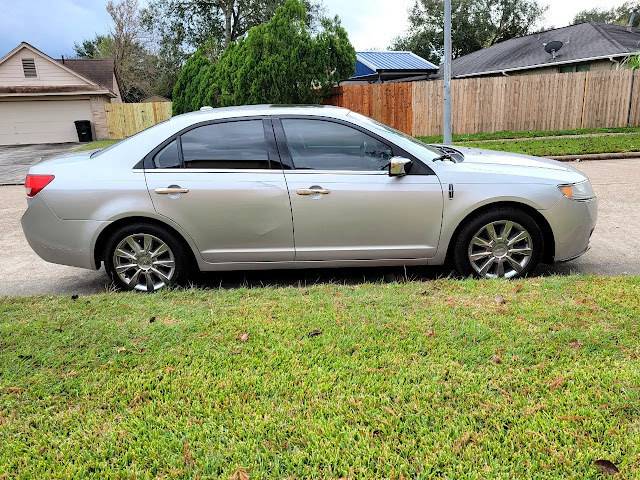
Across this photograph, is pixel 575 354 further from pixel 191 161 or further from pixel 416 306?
pixel 191 161

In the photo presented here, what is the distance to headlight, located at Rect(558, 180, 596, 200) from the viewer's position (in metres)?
4.63

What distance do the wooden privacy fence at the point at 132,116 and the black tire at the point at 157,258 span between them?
81.6ft

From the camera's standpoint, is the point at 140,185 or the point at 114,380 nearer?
the point at 114,380

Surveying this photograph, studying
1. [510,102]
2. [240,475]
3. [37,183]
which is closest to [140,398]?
[240,475]

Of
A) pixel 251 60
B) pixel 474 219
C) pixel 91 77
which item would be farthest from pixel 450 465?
pixel 91 77

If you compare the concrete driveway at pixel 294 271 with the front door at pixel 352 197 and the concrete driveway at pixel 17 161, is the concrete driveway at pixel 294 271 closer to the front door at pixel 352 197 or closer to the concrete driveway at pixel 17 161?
the front door at pixel 352 197

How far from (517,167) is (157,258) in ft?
11.0

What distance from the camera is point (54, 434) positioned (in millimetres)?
2564

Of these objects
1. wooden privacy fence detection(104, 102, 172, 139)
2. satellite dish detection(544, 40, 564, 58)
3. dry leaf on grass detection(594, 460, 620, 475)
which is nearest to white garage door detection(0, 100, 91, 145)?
wooden privacy fence detection(104, 102, 172, 139)

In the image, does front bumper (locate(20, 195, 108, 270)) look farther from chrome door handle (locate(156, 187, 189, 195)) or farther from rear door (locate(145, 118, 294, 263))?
rear door (locate(145, 118, 294, 263))

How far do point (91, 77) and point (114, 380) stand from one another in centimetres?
3465

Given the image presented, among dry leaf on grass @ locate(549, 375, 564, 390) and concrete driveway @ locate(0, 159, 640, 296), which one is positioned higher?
dry leaf on grass @ locate(549, 375, 564, 390)

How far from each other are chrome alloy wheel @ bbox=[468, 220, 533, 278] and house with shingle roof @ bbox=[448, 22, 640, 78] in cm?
2055

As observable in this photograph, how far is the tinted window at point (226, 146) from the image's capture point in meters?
4.67
